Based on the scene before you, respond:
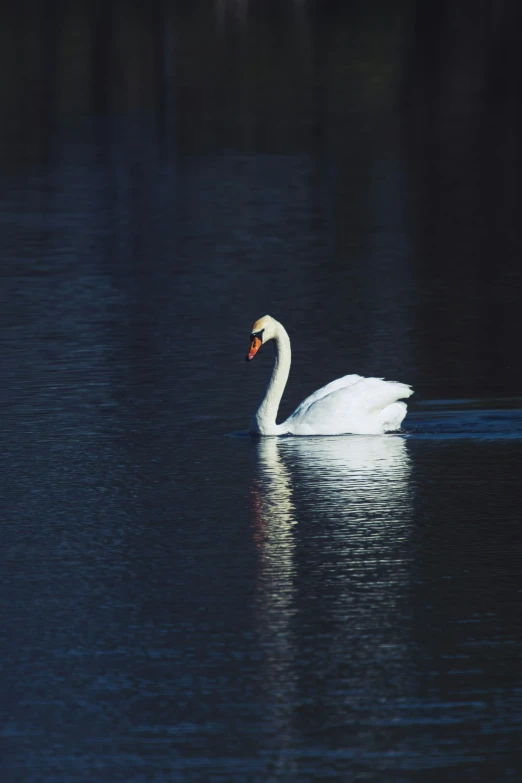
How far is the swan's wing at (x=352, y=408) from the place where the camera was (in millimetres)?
13477

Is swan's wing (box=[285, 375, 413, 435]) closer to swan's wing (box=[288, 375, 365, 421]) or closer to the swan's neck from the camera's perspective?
swan's wing (box=[288, 375, 365, 421])

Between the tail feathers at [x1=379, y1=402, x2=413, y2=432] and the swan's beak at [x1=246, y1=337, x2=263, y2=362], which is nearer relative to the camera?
the tail feathers at [x1=379, y1=402, x2=413, y2=432]

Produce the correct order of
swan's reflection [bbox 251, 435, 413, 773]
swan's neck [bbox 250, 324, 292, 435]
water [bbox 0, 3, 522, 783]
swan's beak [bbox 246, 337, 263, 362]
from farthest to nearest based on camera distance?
1. swan's beak [bbox 246, 337, 263, 362]
2. swan's neck [bbox 250, 324, 292, 435]
3. swan's reflection [bbox 251, 435, 413, 773]
4. water [bbox 0, 3, 522, 783]

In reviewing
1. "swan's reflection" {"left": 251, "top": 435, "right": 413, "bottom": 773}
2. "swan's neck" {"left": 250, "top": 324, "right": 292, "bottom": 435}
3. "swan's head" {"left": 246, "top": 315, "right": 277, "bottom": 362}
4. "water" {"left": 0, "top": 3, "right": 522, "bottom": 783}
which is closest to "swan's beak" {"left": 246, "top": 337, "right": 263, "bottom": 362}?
"swan's head" {"left": 246, "top": 315, "right": 277, "bottom": 362}

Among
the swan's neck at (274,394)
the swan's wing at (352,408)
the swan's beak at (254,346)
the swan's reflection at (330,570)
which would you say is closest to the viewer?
the swan's reflection at (330,570)

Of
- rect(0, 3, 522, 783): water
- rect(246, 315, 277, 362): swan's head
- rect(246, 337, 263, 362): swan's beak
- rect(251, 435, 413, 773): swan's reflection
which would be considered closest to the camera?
rect(0, 3, 522, 783): water

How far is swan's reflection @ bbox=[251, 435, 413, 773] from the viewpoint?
8305 mm

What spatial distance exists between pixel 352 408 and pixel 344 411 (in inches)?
2.5

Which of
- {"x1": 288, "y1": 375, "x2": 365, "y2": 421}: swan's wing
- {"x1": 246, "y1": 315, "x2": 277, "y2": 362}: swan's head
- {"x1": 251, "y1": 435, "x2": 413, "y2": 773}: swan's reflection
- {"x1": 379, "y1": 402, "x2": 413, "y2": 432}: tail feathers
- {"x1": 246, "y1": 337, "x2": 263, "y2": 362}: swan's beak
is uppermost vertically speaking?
{"x1": 246, "y1": 315, "x2": 277, "y2": 362}: swan's head

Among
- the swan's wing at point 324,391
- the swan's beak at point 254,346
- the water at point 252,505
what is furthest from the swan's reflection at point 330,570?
the swan's beak at point 254,346

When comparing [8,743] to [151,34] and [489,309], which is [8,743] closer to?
[489,309]

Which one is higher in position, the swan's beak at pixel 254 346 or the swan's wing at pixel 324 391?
the swan's beak at pixel 254 346

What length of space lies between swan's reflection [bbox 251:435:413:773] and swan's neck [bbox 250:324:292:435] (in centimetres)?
12

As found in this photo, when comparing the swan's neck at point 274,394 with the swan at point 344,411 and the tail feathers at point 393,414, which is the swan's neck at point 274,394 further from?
the tail feathers at point 393,414
